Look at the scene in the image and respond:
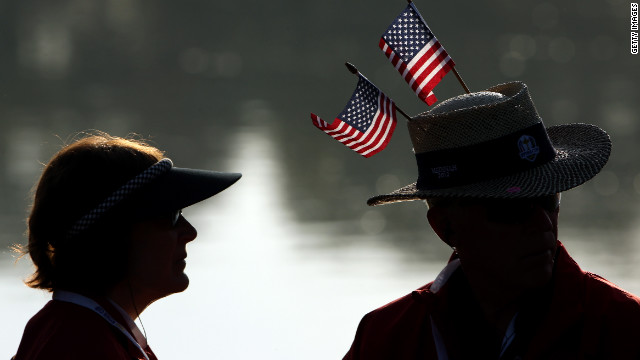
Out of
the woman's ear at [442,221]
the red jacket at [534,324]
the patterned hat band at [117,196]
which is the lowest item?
the red jacket at [534,324]

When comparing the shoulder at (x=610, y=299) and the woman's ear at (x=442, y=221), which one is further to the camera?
the woman's ear at (x=442, y=221)

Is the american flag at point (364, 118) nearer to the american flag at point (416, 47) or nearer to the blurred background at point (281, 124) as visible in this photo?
the american flag at point (416, 47)

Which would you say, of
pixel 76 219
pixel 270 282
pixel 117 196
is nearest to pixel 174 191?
pixel 117 196

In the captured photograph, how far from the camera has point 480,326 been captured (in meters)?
3.22

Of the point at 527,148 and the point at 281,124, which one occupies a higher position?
the point at 281,124

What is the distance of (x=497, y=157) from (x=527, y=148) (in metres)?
0.08

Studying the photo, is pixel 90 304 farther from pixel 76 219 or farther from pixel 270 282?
pixel 270 282

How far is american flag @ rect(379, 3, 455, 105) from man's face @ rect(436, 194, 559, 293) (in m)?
0.46

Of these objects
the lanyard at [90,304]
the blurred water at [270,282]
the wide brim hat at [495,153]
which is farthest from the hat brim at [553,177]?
the blurred water at [270,282]

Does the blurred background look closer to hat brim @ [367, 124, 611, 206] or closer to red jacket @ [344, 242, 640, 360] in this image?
red jacket @ [344, 242, 640, 360]

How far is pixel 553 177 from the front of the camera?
3.09 meters

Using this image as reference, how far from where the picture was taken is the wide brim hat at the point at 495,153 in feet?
10.2

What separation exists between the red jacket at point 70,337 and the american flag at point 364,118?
795 millimetres

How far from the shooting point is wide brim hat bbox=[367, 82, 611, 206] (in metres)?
3.11
